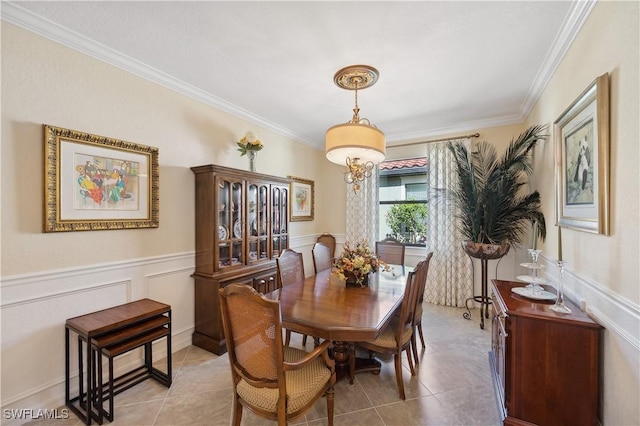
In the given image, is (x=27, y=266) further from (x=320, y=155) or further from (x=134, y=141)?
(x=320, y=155)

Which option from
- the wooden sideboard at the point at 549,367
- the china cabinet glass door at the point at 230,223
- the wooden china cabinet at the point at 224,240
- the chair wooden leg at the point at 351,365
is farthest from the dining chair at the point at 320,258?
the wooden sideboard at the point at 549,367

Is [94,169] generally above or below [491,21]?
below

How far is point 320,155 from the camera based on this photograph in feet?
17.3

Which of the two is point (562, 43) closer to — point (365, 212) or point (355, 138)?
point (355, 138)

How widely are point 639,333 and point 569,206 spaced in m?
1.09

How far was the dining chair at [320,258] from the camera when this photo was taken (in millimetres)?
3212

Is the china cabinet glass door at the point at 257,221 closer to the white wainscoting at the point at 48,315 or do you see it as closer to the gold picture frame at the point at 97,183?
the gold picture frame at the point at 97,183

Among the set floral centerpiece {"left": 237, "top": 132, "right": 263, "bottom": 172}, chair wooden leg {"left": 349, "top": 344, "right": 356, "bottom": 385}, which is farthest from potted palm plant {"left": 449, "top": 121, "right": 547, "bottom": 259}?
floral centerpiece {"left": 237, "top": 132, "right": 263, "bottom": 172}

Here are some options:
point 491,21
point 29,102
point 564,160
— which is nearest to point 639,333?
point 564,160

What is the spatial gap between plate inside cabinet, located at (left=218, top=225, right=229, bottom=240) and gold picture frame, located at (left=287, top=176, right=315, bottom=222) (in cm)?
157

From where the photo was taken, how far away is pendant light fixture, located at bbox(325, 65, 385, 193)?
2176mm

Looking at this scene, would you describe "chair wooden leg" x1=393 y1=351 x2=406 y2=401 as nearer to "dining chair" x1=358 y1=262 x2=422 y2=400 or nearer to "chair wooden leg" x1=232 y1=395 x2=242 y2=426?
"dining chair" x1=358 y1=262 x2=422 y2=400

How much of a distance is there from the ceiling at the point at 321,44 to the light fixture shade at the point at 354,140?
2.08ft

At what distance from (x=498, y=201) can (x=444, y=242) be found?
1035 mm
